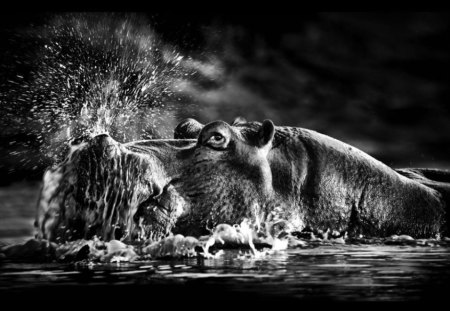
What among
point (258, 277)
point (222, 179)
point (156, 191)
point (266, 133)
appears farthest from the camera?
point (266, 133)

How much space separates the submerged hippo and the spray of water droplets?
0.94 m

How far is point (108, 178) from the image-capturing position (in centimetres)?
461

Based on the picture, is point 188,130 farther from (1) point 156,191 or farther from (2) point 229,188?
(1) point 156,191

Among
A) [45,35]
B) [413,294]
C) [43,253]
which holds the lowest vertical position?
[413,294]

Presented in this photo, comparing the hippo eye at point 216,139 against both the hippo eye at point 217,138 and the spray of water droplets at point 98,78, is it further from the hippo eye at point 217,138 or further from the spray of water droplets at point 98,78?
the spray of water droplets at point 98,78

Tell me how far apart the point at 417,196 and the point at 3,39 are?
6.51 m

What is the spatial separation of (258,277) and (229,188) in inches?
67.0

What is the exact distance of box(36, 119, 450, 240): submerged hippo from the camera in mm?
4602

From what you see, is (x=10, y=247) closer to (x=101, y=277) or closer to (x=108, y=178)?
(x=108, y=178)

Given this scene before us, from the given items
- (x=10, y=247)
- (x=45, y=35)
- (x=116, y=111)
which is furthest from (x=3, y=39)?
(x=10, y=247)

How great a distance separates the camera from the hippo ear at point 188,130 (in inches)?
231

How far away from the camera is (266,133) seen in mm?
5383

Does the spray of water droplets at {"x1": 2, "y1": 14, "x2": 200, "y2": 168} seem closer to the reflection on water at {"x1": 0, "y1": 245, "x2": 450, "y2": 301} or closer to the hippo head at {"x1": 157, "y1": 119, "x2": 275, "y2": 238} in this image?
the hippo head at {"x1": 157, "y1": 119, "x2": 275, "y2": 238}

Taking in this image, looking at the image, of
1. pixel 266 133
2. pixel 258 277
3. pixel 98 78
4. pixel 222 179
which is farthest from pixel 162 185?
pixel 98 78
